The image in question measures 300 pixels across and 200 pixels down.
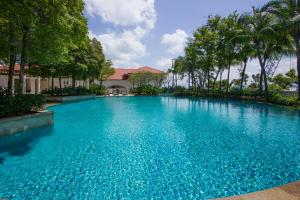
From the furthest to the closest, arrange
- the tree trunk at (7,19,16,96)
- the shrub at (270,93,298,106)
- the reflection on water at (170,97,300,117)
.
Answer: the shrub at (270,93,298,106), the reflection on water at (170,97,300,117), the tree trunk at (7,19,16,96)

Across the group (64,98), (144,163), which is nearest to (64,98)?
(64,98)

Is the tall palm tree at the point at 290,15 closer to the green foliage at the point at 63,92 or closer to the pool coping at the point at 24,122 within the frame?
the pool coping at the point at 24,122

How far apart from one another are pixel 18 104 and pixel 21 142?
2205 millimetres

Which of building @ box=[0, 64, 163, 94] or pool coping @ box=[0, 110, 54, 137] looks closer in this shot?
pool coping @ box=[0, 110, 54, 137]

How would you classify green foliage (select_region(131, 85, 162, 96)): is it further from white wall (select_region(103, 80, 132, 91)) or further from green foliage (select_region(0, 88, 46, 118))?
green foliage (select_region(0, 88, 46, 118))

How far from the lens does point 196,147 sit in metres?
7.25

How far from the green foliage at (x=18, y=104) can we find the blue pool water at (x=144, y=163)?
3.91 feet

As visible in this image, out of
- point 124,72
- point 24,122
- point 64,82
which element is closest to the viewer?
point 24,122

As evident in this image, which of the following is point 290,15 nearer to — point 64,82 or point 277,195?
point 277,195

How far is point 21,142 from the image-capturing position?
7.60 metres

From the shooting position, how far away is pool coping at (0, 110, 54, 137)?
790 centimetres

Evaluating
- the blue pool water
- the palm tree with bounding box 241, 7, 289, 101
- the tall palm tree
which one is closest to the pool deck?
the blue pool water

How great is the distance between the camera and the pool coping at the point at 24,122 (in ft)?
25.9

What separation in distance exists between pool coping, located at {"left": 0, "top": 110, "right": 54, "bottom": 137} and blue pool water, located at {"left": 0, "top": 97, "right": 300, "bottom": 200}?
38cm
